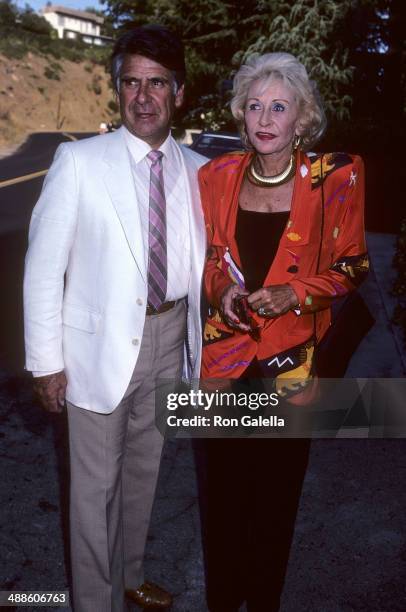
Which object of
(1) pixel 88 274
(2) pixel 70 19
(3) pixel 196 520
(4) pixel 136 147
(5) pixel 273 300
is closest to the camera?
(5) pixel 273 300

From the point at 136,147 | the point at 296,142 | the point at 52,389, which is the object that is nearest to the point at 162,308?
the point at 52,389

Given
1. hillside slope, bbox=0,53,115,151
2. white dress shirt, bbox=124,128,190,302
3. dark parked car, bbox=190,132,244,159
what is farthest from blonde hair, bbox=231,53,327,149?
hillside slope, bbox=0,53,115,151

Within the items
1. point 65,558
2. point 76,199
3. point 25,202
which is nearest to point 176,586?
point 65,558

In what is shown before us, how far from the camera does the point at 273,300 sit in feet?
7.61

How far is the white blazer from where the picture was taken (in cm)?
236

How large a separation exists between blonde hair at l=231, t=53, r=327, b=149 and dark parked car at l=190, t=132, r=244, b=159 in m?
13.0

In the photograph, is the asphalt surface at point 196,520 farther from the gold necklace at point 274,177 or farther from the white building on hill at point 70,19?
the white building on hill at point 70,19

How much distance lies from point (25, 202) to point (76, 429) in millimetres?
13286

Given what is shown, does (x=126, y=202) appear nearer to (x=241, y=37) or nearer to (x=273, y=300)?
(x=273, y=300)

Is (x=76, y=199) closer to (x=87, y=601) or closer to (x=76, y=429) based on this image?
(x=76, y=429)

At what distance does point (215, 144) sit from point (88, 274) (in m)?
14.0

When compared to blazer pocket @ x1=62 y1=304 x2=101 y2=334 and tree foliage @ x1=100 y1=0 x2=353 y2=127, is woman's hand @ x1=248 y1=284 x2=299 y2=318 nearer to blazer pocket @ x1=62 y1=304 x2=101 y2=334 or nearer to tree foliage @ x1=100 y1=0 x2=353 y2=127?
blazer pocket @ x1=62 y1=304 x2=101 y2=334

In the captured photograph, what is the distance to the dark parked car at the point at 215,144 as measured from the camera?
50.9ft

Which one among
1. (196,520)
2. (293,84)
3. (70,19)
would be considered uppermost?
(70,19)
